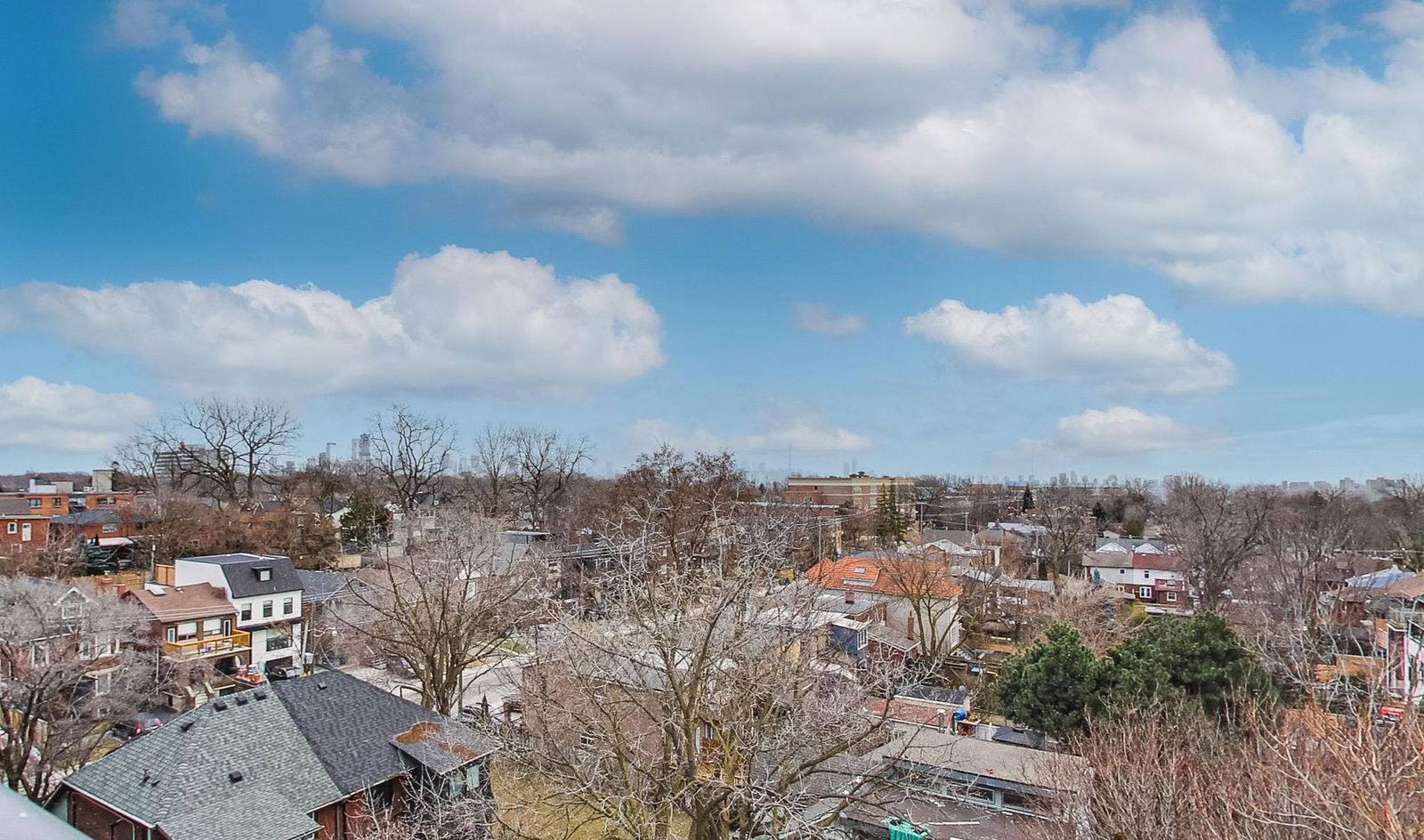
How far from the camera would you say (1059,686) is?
2005 cm

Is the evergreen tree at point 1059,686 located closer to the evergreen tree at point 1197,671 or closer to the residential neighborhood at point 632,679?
the residential neighborhood at point 632,679

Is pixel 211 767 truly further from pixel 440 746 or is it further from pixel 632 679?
pixel 632 679

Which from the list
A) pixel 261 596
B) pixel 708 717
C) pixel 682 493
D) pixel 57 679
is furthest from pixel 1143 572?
pixel 57 679

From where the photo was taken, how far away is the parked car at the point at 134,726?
20906mm

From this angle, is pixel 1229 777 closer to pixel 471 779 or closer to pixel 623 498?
pixel 471 779

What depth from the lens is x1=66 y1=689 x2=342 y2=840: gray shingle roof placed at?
13.1 metres

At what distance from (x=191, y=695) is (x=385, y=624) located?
236 inches

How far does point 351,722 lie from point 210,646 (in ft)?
48.5

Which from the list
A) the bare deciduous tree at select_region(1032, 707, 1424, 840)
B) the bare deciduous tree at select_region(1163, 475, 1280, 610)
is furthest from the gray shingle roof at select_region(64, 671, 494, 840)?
the bare deciduous tree at select_region(1163, 475, 1280, 610)

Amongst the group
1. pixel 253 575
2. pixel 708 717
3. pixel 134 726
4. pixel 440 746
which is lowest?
pixel 134 726

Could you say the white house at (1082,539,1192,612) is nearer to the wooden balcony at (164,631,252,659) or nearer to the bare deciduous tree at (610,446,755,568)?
the bare deciduous tree at (610,446,755,568)

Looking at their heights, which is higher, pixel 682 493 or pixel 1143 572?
pixel 682 493

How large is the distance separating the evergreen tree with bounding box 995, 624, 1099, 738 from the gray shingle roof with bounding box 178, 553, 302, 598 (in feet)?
84.0

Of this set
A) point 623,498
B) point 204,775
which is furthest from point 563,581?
point 204,775
